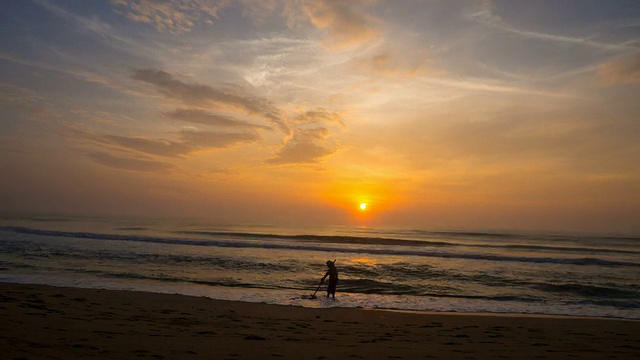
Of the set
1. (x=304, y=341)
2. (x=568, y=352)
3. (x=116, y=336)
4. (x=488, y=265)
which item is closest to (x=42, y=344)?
(x=116, y=336)

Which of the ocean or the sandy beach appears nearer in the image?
the sandy beach

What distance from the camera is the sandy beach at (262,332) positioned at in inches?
228

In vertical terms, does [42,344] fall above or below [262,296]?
above

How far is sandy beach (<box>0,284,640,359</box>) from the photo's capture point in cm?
578

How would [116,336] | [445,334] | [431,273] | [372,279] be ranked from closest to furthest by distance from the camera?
[116,336], [445,334], [372,279], [431,273]

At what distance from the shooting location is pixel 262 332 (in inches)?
293

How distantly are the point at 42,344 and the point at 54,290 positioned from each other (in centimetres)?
706

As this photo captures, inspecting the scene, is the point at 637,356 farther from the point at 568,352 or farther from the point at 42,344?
the point at 42,344

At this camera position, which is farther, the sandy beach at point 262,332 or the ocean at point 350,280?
the ocean at point 350,280

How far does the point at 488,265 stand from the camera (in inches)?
969

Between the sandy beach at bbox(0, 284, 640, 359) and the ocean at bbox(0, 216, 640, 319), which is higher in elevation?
the sandy beach at bbox(0, 284, 640, 359)

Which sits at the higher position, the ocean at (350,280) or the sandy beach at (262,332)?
the sandy beach at (262,332)

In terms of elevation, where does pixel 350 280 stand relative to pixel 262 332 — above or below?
below

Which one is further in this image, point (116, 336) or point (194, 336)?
point (194, 336)
